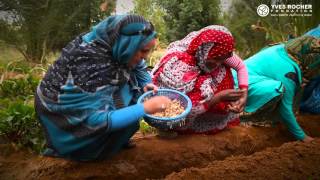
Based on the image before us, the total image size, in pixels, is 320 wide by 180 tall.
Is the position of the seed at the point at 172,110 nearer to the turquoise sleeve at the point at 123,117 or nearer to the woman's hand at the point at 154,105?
the woman's hand at the point at 154,105

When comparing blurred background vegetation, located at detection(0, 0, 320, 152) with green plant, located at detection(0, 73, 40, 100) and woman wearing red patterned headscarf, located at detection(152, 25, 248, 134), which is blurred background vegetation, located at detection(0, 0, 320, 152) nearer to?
green plant, located at detection(0, 73, 40, 100)

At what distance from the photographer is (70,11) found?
5.89 metres

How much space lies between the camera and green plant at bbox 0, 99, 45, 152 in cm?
316

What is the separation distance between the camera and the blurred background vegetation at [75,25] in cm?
Result: 526

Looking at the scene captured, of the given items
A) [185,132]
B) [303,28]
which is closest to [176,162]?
[185,132]

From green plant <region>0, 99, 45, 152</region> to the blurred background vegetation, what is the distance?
3.24 feet

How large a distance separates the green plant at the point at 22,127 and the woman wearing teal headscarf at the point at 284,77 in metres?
1.81

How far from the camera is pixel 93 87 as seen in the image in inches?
106

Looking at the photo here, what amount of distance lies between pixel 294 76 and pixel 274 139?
63 centimetres

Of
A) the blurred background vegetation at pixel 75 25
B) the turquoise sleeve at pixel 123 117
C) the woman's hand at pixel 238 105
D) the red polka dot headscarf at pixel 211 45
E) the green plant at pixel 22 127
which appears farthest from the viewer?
the blurred background vegetation at pixel 75 25

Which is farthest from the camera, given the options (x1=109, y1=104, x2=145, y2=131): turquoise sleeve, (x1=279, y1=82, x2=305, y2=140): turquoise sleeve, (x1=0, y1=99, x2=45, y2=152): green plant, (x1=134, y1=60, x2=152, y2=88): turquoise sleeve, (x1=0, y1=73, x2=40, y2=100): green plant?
(x1=0, y1=73, x2=40, y2=100): green plant

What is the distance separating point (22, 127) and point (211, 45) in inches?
59.9

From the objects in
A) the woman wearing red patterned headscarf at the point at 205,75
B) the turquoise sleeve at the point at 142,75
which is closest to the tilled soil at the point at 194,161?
the woman wearing red patterned headscarf at the point at 205,75

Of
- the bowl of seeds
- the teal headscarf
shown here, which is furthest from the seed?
the teal headscarf
